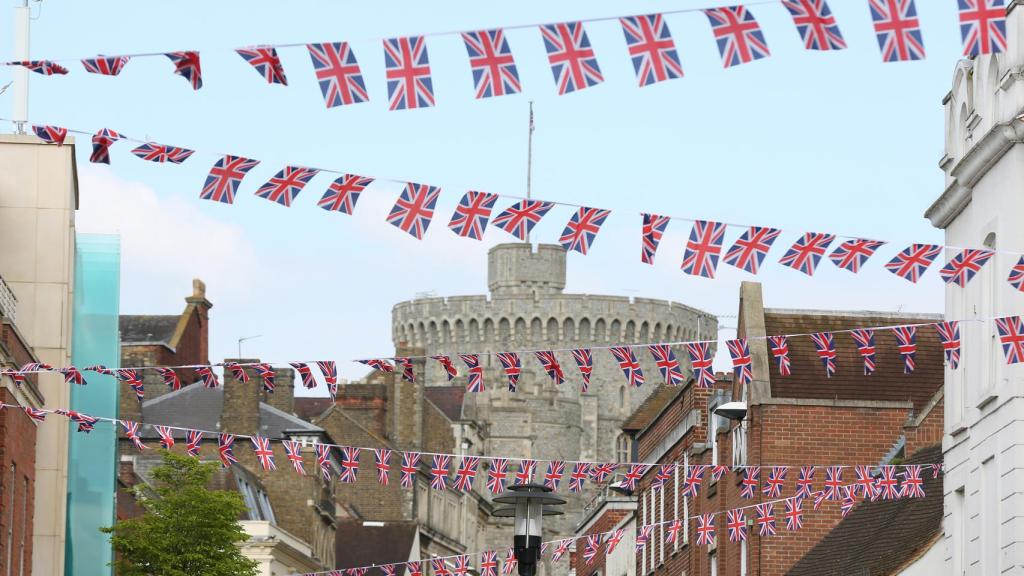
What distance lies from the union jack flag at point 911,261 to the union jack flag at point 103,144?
6.85 meters

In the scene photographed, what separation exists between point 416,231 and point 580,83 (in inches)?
138

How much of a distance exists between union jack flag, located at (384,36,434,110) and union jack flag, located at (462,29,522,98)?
0.40 metres

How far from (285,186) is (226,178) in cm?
50

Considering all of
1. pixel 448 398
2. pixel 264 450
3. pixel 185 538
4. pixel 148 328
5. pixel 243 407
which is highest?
pixel 448 398

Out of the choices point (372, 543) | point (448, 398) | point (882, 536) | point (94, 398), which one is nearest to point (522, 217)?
point (882, 536)

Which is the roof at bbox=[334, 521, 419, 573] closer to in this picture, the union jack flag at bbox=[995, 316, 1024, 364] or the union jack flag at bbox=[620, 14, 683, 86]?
the union jack flag at bbox=[995, 316, 1024, 364]

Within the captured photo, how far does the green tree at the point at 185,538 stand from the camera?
40969 millimetres

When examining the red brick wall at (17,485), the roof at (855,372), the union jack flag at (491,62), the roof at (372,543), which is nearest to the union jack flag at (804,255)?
the union jack flag at (491,62)

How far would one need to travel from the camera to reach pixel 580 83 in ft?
49.8

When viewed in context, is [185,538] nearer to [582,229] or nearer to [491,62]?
[582,229]

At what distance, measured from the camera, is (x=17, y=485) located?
28438 mm

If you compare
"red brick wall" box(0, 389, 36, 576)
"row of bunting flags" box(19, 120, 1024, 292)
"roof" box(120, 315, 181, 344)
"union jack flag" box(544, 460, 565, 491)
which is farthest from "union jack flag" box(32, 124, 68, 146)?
"roof" box(120, 315, 181, 344)

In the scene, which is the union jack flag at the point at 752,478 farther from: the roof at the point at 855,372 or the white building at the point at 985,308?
the white building at the point at 985,308

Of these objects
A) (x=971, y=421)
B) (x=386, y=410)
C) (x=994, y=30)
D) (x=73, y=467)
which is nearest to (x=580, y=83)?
(x=994, y=30)
